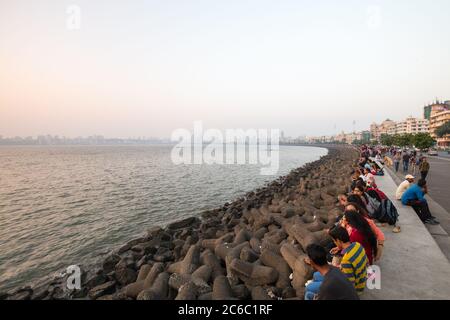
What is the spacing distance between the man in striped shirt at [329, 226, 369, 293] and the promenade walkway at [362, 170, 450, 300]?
1.55 feet

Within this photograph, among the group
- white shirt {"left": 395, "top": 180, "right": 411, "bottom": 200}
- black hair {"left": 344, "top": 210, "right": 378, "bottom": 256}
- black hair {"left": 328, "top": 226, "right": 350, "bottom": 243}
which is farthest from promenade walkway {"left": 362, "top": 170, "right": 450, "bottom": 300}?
white shirt {"left": 395, "top": 180, "right": 411, "bottom": 200}

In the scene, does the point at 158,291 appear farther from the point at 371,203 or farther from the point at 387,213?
the point at 387,213

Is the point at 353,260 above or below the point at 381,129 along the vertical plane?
below

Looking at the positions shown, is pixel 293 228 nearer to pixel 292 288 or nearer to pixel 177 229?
pixel 292 288

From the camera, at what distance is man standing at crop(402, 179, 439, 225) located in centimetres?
670

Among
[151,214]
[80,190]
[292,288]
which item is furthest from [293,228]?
[80,190]

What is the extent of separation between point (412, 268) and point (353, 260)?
1979mm

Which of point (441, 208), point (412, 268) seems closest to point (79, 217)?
point (412, 268)

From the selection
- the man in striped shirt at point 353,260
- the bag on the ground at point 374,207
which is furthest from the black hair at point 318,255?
the bag on the ground at point 374,207

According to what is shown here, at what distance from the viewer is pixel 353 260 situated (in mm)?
3141

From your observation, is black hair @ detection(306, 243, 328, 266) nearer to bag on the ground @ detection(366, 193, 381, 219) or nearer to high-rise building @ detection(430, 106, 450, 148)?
bag on the ground @ detection(366, 193, 381, 219)

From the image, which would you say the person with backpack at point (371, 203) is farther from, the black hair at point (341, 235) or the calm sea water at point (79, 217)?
the calm sea water at point (79, 217)

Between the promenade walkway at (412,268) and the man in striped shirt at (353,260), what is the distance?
472 mm

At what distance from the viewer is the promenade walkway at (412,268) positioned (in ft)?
11.6
